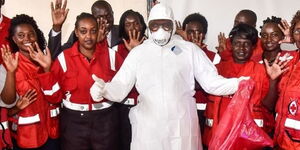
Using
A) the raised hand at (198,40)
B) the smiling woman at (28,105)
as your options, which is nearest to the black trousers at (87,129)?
the smiling woman at (28,105)

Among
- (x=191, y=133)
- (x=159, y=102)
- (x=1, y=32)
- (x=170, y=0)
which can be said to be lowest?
(x=191, y=133)

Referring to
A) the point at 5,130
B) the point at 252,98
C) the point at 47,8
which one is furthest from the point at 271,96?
the point at 47,8

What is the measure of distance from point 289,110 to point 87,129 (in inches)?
53.1

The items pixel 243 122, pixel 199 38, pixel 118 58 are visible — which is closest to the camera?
pixel 243 122

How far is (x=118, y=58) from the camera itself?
3.05 m

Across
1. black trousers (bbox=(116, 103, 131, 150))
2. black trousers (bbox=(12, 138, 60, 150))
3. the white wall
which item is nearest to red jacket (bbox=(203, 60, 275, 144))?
black trousers (bbox=(116, 103, 131, 150))

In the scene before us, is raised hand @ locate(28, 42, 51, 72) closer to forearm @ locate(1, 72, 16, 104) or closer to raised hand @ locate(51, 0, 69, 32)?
forearm @ locate(1, 72, 16, 104)

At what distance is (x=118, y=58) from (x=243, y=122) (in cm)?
102

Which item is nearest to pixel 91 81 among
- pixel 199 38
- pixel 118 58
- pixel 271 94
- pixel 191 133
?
pixel 118 58

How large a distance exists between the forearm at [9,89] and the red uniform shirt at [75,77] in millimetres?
238

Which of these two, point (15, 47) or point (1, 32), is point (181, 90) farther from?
point (1, 32)

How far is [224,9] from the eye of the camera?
14.6 ft

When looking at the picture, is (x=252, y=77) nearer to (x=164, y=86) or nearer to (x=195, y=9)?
(x=164, y=86)

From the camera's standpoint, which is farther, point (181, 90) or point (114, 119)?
point (114, 119)
